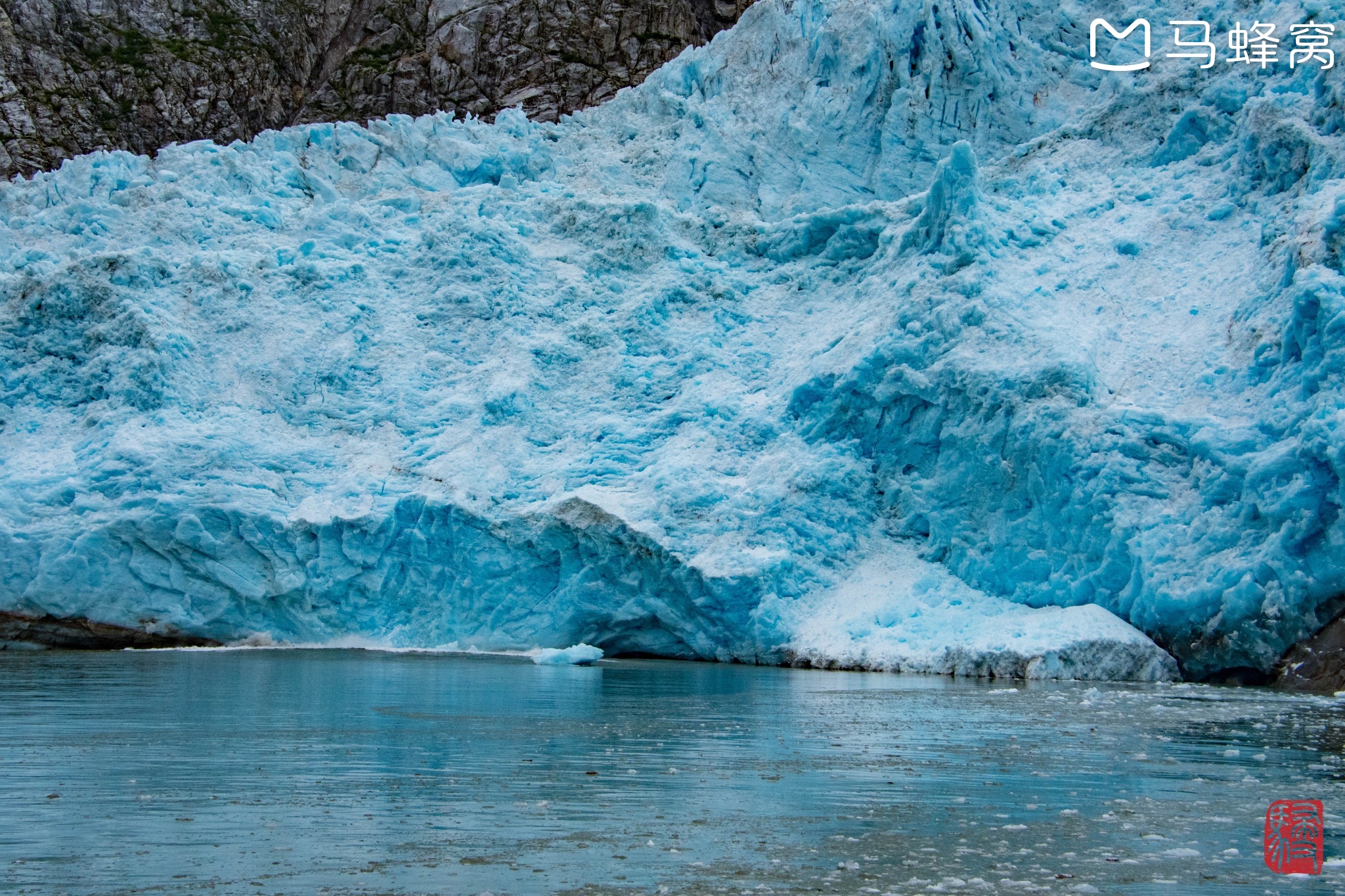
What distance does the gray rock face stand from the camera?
30.4 metres

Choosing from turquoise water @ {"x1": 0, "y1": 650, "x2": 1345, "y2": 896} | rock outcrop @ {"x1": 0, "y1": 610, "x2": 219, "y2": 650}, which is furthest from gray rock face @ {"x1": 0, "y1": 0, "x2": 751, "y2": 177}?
turquoise water @ {"x1": 0, "y1": 650, "x2": 1345, "y2": 896}

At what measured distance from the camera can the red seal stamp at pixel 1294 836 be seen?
3732mm

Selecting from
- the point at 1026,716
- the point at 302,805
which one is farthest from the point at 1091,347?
the point at 302,805

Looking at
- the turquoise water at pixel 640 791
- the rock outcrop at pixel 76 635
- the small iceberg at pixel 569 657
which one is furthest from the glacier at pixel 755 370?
the turquoise water at pixel 640 791

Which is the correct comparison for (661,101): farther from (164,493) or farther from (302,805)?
(302,805)

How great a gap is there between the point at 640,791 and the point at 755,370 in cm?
1098

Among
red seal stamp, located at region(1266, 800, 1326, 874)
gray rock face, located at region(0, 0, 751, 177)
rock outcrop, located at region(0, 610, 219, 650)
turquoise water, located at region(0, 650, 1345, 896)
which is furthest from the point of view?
gray rock face, located at region(0, 0, 751, 177)

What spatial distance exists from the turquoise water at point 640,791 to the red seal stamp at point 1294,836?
0.06m

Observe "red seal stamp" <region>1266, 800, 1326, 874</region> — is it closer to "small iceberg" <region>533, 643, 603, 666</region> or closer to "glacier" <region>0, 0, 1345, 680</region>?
"glacier" <region>0, 0, 1345, 680</region>

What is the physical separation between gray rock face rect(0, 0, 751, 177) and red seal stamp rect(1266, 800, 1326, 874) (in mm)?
26869

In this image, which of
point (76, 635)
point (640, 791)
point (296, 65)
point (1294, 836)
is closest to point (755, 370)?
point (76, 635)

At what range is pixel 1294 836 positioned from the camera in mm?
4066

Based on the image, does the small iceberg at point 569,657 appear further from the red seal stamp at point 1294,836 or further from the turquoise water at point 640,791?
the red seal stamp at point 1294,836

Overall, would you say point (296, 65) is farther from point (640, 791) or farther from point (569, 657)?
point (640, 791)
